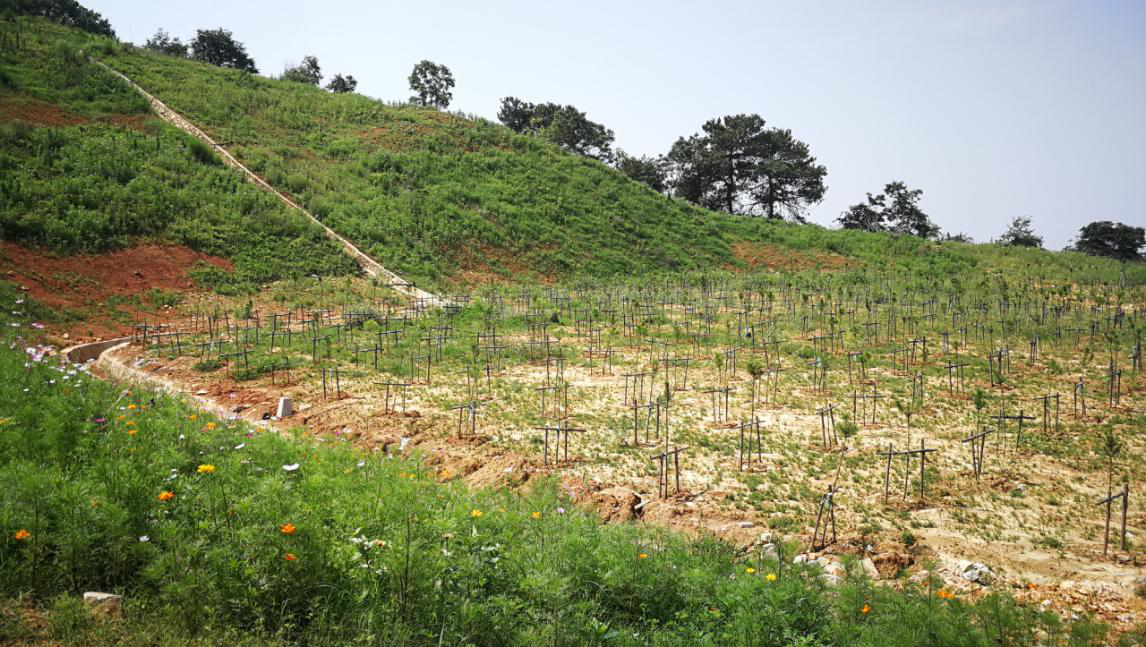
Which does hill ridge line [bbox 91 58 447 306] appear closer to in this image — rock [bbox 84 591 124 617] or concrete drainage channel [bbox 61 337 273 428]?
concrete drainage channel [bbox 61 337 273 428]

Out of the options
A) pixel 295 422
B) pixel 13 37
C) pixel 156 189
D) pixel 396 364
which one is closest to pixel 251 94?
pixel 13 37

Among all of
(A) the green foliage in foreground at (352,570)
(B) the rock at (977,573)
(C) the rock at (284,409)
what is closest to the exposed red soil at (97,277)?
(C) the rock at (284,409)

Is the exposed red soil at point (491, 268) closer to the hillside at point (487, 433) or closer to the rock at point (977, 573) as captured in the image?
the hillside at point (487, 433)

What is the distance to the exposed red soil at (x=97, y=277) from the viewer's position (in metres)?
18.6

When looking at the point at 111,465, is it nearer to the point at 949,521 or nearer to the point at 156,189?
the point at 949,521

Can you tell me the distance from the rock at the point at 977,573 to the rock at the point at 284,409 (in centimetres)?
1115

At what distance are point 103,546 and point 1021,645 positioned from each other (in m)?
7.06

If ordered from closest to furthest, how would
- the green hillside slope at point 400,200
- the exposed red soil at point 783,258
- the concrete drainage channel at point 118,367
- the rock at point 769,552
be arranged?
the rock at point 769,552, the concrete drainage channel at point 118,367, the green hillside slope at point 400,200, the exposed red soil at point 783,258

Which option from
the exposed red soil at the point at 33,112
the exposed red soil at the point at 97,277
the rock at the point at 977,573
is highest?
the exposed red soil at the point at 33,112

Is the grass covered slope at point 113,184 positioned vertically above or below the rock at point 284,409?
above

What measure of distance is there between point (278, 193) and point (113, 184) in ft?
23.7

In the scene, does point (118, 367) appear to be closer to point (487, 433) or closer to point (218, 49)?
point (487, 433)

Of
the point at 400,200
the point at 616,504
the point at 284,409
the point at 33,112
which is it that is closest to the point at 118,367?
the point at 284,409

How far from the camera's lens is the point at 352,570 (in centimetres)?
471
